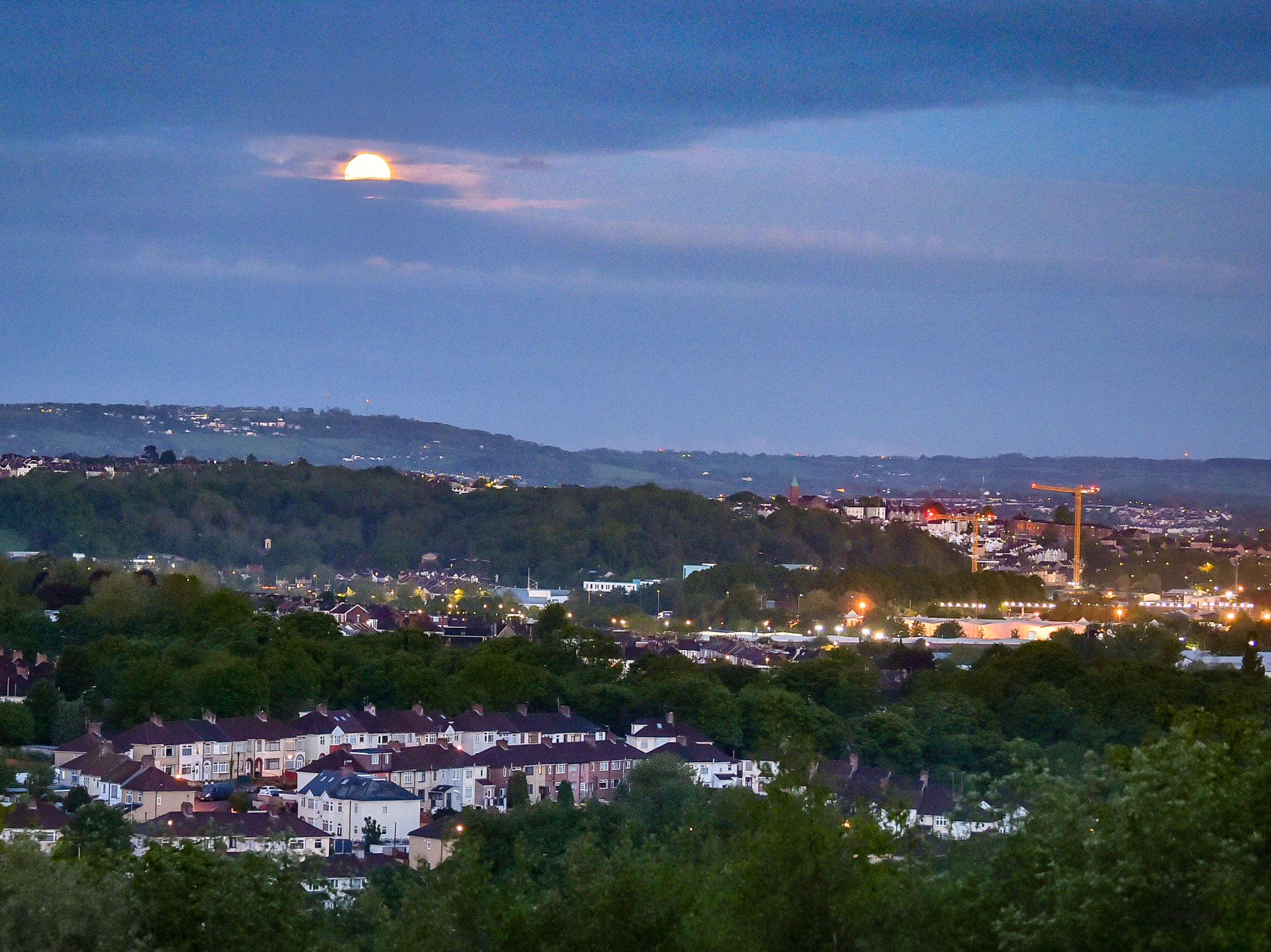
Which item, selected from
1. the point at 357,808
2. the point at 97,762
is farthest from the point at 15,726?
the point at 357,808

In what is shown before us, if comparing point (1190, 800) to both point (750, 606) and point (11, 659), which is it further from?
point (750, 606)

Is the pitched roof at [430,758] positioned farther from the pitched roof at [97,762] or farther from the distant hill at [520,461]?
the distant hill at [520,461]

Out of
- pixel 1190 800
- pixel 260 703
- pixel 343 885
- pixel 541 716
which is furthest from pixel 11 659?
pixel 1190 800

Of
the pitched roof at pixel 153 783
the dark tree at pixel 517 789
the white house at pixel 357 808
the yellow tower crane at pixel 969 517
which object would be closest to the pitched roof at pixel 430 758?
the dark tree at pixel 517 789

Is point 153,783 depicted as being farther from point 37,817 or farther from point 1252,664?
point 1252,664

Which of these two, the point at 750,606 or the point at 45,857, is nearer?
the point at 45,857

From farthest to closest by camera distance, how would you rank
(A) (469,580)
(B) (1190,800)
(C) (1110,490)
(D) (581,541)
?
(C) (1110,490) → (D) (581,541) → (A) (469,580) → (B) (1190,800)

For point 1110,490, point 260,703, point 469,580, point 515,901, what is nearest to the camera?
point 515,901
